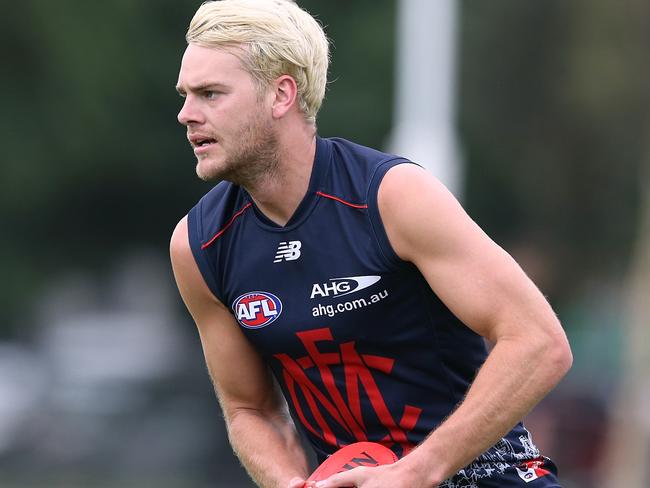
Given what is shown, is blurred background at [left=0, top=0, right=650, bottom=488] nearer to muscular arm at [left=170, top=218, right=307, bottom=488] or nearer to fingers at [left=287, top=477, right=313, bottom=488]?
muscular arm at [left=170, top=218, right=307, bottom=488]

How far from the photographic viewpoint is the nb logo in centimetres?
515

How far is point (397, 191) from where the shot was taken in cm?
489

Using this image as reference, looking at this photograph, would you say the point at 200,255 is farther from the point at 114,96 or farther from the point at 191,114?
the point at 114,96

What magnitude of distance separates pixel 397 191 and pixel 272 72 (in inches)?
25.1

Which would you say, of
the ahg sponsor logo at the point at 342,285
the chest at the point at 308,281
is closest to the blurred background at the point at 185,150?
the chest at the point at 308,281

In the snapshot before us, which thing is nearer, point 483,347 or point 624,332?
point 483,347

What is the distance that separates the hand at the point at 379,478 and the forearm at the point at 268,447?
0.49 m

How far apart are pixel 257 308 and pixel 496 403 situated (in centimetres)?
97

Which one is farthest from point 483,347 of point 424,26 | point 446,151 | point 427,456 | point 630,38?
point 630,38

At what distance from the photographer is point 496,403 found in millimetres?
4734

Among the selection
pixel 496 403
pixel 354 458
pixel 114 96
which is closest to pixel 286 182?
pixel 354 458

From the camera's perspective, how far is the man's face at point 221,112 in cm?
506

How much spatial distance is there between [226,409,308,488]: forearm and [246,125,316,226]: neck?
860mm

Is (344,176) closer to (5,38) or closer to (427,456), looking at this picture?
(427,456)
